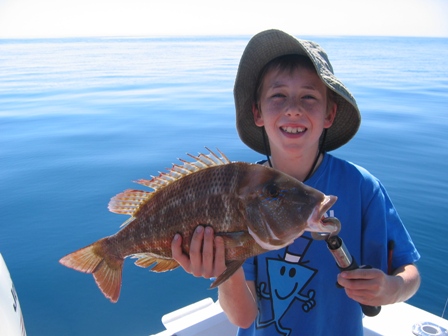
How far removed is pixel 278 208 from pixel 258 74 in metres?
1.03

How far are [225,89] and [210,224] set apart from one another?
603 inches

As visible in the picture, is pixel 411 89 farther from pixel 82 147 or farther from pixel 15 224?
pixel 15 224

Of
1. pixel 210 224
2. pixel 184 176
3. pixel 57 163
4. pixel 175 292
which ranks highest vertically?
pixel 184 176

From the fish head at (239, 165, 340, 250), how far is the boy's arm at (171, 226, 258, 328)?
20 centimetres

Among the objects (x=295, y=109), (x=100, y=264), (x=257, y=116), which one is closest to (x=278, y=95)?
(x=295, y=109)

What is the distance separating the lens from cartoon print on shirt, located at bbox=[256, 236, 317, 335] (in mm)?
2070

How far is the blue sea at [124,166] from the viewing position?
15.4 feet

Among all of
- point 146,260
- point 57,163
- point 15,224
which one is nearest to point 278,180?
point 146,260

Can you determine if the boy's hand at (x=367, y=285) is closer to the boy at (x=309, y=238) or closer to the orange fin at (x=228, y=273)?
the boy at (x=309, y=238)

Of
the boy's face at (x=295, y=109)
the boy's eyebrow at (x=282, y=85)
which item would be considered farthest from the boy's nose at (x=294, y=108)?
the boy's eyebrow at (x=282, y=85)

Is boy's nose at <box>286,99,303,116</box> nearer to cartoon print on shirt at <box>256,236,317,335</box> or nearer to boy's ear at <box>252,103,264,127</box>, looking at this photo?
boy's ear at <box>252,103,264,127</box>

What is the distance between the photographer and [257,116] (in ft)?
7.91

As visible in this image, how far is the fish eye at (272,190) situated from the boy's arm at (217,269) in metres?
0.30

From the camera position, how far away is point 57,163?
8312 millimetres
